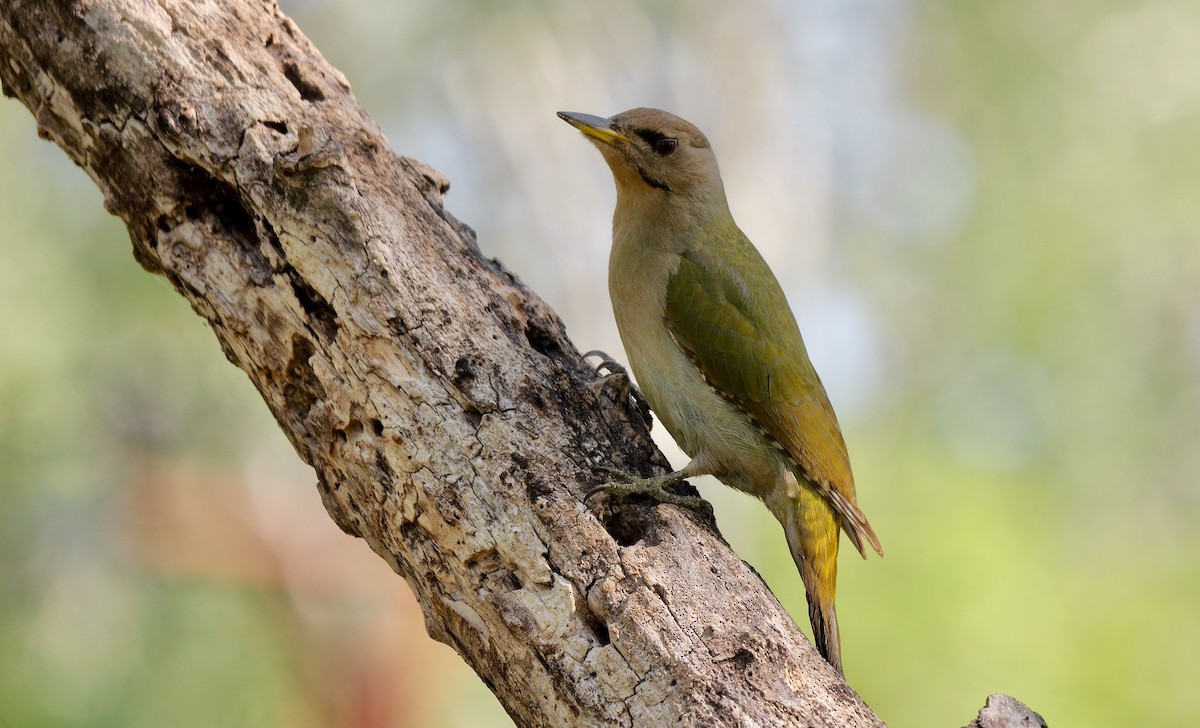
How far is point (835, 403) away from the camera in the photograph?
11.7 meters

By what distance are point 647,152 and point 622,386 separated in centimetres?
121

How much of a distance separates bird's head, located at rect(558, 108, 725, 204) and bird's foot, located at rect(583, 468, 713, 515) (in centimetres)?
152

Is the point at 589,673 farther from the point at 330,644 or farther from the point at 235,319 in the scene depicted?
the point at 330,644

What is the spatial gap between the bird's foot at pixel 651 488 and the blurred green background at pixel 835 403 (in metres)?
5.40

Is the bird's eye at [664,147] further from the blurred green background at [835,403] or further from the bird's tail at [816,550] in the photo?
the blurred green background at [835,403]

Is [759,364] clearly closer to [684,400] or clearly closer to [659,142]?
[684,400]

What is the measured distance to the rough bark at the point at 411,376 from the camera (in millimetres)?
2867

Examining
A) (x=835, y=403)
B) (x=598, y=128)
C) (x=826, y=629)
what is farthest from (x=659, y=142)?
(x=835, y=403)

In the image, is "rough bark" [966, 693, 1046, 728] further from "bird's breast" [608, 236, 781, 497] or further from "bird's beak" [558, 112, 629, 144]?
"bird's beak" [558, 112, 629, 144]

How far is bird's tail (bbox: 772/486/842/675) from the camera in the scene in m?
3.93

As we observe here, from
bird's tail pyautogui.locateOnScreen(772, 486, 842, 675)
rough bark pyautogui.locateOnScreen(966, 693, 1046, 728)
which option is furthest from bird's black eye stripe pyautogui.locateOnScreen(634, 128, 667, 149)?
rough bark pyautogui.locateOnScreen(966, 693, 1046, 728)

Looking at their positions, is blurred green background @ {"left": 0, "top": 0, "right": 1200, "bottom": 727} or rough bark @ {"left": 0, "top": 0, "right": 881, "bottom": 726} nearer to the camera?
rough bark @ {"left": 0, "top": 0, "right": 881, "bottom": 726}

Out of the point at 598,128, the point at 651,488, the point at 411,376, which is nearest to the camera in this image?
the point at 411,376

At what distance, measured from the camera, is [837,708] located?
2.84 metres
